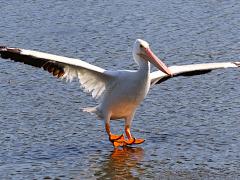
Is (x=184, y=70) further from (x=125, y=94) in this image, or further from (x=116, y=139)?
(x=116, y=139)

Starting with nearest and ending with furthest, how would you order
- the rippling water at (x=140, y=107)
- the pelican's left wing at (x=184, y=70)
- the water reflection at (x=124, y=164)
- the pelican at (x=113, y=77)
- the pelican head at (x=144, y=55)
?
the water reflection at (x=124, y=164) → the rippling water at (x=140, y=107) → the pelican at (x=113, y=77) → the pelican head at (x=144, y=55) → the pelican's left wing at (x=184, y=70)

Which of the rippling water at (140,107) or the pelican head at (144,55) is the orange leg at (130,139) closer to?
the rippling water at (140,107)

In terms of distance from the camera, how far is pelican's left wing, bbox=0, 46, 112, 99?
8.32m

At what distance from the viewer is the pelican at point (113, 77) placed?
8469 mm

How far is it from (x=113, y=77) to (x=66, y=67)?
0.50 m

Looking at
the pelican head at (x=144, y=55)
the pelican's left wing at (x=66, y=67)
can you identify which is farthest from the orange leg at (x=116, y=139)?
the pelican head at (x=144, y=55)

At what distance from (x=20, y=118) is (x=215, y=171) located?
2488 mm

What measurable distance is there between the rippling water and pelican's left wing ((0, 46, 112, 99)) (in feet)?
1.47

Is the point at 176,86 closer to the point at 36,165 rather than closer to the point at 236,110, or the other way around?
the point at 236,110

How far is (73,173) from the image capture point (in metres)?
7.71

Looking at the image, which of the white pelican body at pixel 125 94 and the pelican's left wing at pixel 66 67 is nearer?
the pelican's left wing at pixel 66 67

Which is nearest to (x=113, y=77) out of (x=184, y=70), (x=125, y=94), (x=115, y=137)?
(x=125, y=94)

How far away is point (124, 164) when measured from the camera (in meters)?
8.02

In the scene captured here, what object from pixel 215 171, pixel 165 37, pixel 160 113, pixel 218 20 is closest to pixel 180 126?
pixel 160 113
